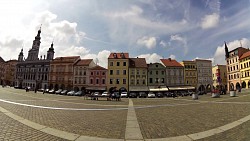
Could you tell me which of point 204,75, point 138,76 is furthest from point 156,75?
point 204,75

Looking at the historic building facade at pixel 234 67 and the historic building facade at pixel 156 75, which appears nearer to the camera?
the historic building facade at pixel 156 75

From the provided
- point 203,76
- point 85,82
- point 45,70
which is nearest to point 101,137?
point 85,82

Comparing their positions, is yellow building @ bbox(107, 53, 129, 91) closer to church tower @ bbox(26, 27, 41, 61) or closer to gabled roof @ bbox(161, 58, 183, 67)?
gabled roof @ bbox(161, 58, 183, 67)

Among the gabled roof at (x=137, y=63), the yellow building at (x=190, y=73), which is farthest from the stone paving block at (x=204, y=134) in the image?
the yellow building at (x=190, y=73)

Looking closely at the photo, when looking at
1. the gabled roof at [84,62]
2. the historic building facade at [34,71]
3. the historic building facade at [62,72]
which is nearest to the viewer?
the gabled roof at [84,62]

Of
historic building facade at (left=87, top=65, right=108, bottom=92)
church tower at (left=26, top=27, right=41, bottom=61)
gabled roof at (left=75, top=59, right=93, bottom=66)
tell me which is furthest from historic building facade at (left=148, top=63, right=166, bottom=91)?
church tower at (left=26, top=27, right=41, bottom=61)

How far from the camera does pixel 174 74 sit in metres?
46.4

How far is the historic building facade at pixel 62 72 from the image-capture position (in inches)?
1953

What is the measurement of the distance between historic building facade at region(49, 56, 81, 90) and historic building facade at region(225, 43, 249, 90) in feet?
189

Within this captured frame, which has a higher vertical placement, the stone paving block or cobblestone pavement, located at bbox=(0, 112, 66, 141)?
cobblestone pavement, located at bbox=(0, 112, 66, 141)

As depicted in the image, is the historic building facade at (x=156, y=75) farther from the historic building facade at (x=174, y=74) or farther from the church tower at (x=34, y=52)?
the church tower at (x=34, y=52)

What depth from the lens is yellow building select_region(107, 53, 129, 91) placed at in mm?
43531

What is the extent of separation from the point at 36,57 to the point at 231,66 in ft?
Result: 272

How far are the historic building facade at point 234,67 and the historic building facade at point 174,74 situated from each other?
22333mm
